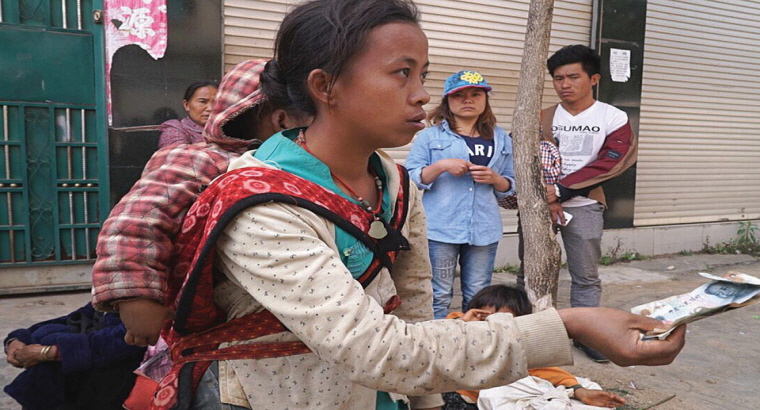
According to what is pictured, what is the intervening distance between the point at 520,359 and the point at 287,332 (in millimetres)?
424

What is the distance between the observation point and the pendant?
4.08 ft

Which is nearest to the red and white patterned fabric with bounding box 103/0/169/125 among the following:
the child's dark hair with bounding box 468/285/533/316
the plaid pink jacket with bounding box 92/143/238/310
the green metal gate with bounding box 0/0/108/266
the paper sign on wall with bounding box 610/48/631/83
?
the green metal gate with bounding box 0/0/108/266

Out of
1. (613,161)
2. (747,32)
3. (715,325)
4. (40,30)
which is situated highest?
(747,32)

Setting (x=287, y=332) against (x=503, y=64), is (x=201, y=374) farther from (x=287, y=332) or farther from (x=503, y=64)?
(x=503, y=64)

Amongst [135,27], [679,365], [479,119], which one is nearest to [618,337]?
[479,119]

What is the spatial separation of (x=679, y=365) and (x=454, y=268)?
167cm

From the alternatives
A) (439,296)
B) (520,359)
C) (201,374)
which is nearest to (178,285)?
(201,374)

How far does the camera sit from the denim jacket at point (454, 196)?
3906 millimetres

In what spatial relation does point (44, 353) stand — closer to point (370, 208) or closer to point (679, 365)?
point (370, 208)

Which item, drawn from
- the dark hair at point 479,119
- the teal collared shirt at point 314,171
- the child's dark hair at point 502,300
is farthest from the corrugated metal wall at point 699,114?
the teal collared shirt at point 314,171

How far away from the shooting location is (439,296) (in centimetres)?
384

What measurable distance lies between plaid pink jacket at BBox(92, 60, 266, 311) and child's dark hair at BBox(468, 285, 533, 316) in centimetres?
197

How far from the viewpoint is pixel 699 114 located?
8367 mm

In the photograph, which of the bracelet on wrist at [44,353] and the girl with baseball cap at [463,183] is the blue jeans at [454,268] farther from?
the bracelet on wrist at [44,353]
